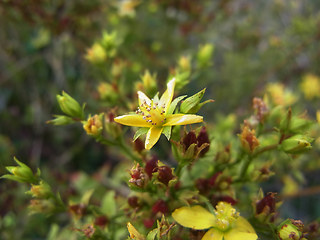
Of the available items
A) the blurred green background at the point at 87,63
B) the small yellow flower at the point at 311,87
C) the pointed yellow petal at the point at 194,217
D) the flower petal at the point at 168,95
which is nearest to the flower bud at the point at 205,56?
the blurred green background at the point at 87,63

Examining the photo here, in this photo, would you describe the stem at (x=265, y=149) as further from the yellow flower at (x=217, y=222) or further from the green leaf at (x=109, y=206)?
the green leaf at (x=109, y=206)

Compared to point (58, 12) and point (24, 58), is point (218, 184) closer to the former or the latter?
point (58, 12)

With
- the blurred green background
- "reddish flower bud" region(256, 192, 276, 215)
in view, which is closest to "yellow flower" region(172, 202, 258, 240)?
"reddish flower bud" region(256, 192, 276, 215)

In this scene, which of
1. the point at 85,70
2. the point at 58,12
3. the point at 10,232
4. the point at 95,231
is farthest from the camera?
the point at 85,70

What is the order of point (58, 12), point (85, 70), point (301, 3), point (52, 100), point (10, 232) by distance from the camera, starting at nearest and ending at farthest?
point (10, 232) < point (58, 12) < point (52, 100) < point (85, 70) < point (301, 3)

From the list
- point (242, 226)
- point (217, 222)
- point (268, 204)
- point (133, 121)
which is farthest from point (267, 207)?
point (133, 121)

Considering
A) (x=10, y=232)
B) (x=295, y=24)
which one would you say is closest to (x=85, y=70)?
(x=10, y=232)
